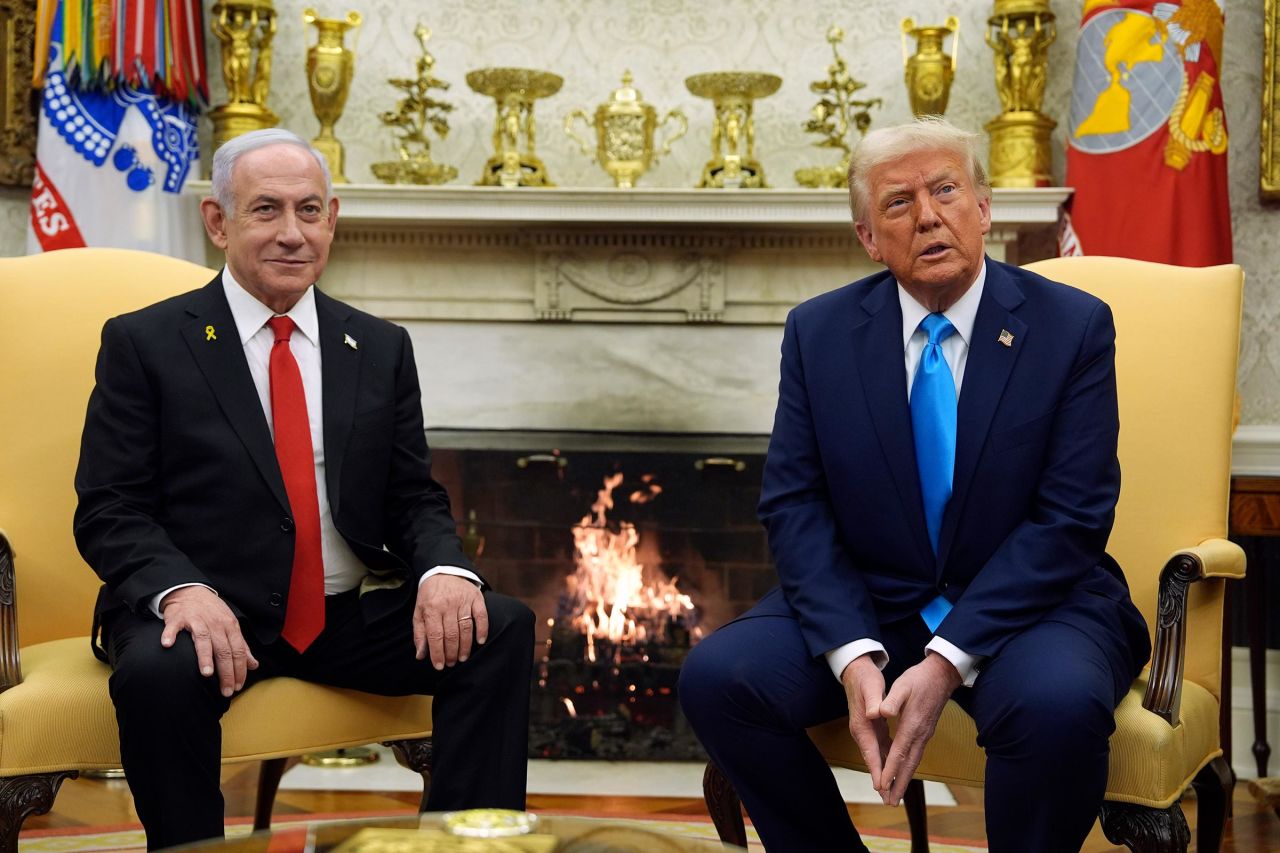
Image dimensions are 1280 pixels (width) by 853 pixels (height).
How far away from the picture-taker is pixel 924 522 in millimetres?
2059

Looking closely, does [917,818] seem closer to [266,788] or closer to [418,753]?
[418,753]

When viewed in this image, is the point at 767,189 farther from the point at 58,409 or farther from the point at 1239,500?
the point at 58,409

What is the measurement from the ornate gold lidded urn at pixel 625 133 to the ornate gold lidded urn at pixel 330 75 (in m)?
0.67

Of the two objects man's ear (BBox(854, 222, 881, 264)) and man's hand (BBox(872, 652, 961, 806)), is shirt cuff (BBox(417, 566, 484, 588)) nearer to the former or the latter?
man's hand (BBox(872, 652, 961, 806))

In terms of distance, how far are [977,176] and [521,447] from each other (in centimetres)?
200

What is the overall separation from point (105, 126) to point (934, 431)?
2.81 meters

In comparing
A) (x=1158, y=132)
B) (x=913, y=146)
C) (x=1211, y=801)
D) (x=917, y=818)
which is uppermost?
(x=1158, y=132)

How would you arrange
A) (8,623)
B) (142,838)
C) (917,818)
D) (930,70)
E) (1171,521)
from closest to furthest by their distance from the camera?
(8,623) → (1171,521) → (917,818) → (142,838) → (930,70)

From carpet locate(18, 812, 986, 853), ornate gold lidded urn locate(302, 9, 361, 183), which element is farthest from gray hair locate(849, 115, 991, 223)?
ornate gold lidded urn locate(302, 9, 361, 183)

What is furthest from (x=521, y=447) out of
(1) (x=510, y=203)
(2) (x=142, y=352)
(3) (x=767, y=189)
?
(2) (x=142, y=352)

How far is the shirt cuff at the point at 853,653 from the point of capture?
1932 mm

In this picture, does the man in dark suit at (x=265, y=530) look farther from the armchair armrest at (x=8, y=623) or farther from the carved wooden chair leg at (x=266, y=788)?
the carved wooden chair leg at (x=266, y=788)

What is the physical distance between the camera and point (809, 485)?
216 cm

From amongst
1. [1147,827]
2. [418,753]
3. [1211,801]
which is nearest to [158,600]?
[418,753]
